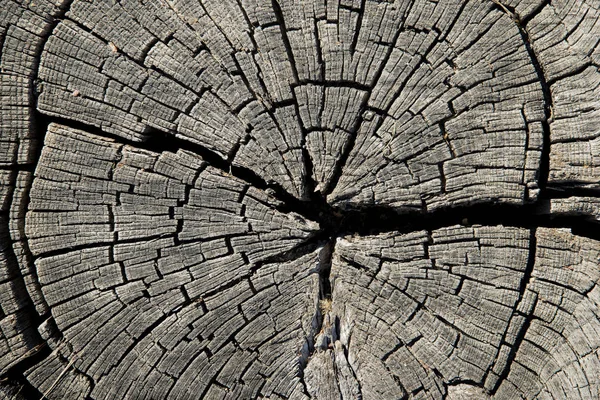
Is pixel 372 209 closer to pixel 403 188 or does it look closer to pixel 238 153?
pixel 403 188

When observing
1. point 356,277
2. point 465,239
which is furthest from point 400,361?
point 465,239

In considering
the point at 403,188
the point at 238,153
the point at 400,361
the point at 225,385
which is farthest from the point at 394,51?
the point at 225,385

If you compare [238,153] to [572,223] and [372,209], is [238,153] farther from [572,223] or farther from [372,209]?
[572,223]

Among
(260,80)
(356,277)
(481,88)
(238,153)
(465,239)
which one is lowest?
(356,277)

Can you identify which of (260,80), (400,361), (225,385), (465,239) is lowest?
(225,385)

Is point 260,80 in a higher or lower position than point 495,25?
lower

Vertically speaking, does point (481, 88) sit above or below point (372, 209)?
above
